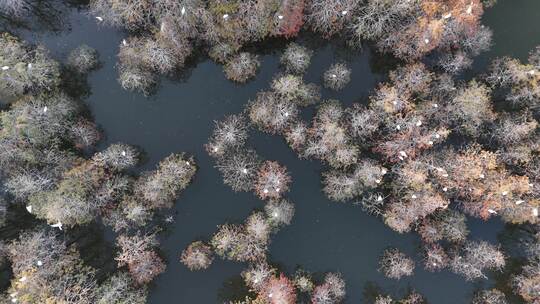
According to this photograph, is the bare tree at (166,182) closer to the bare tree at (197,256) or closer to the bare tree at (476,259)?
the bare tree at (197,256)

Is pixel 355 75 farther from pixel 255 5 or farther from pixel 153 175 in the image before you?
pixel 153 175

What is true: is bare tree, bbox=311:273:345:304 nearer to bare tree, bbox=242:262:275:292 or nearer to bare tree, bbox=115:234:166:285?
bare tree, bbox=242:262:275:292

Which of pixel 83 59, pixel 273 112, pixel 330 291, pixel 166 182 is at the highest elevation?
pixel 273 112

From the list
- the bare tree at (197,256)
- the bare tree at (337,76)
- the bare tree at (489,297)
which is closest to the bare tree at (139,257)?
the bare tree at (197,256)

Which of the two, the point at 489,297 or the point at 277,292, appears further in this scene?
the point at 489,297

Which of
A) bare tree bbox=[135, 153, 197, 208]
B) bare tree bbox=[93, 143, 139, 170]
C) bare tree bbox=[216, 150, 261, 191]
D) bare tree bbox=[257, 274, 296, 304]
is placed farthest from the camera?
bare tree bbox=[216, 150, 261, 191]

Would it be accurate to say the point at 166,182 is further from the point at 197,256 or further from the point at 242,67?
the point at 242,67

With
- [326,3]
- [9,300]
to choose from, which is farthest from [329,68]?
[9,300]

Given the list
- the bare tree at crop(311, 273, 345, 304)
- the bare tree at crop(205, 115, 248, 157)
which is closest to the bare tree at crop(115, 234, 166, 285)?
the bare tree at crop(205, 115, 248, 157)

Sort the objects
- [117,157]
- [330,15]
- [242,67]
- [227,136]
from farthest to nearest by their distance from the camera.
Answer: [242,67], [227,136], [117,157], [330,15]

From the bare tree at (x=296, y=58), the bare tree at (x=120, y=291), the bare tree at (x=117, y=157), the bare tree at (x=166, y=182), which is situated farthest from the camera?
the bare tree at (x=296, y=58)

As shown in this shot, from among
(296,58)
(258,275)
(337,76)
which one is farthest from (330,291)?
(296,58)
